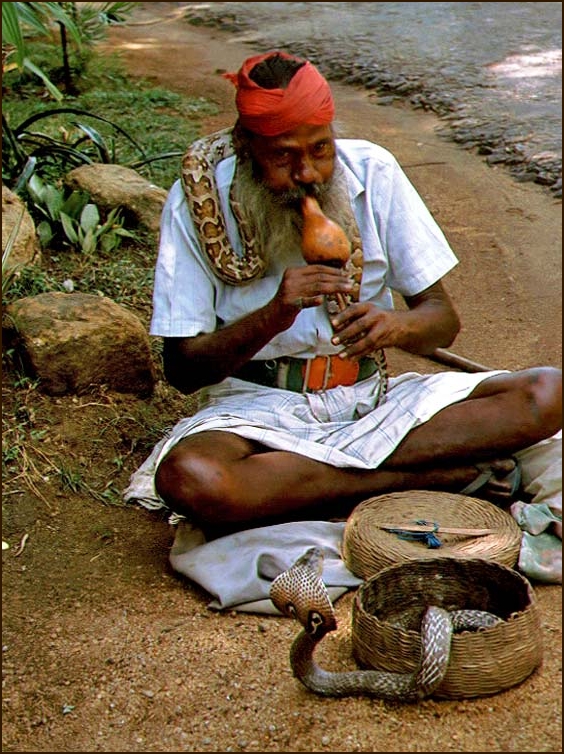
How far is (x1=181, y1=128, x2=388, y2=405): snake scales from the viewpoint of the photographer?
3.47m

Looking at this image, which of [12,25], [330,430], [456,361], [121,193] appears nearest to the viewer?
[330,430]

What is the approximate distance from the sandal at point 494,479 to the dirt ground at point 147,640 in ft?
1.47

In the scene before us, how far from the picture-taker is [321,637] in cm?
259

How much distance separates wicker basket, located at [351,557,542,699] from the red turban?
128 cm

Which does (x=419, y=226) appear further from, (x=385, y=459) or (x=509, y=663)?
(x=509, y=663)

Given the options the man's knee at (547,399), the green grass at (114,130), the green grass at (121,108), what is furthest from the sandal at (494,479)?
the green grass at (121,108)

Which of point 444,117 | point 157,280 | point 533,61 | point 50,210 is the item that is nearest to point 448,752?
point 157,280

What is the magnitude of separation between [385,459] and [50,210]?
251cm

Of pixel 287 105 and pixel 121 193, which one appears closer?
pixel 287 105

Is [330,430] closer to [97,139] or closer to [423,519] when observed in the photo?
[423,519]

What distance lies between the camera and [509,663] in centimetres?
264

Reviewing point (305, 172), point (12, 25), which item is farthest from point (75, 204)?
point (305, 172)

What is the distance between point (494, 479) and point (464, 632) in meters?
0.97

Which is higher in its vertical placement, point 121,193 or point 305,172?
point 305,172
